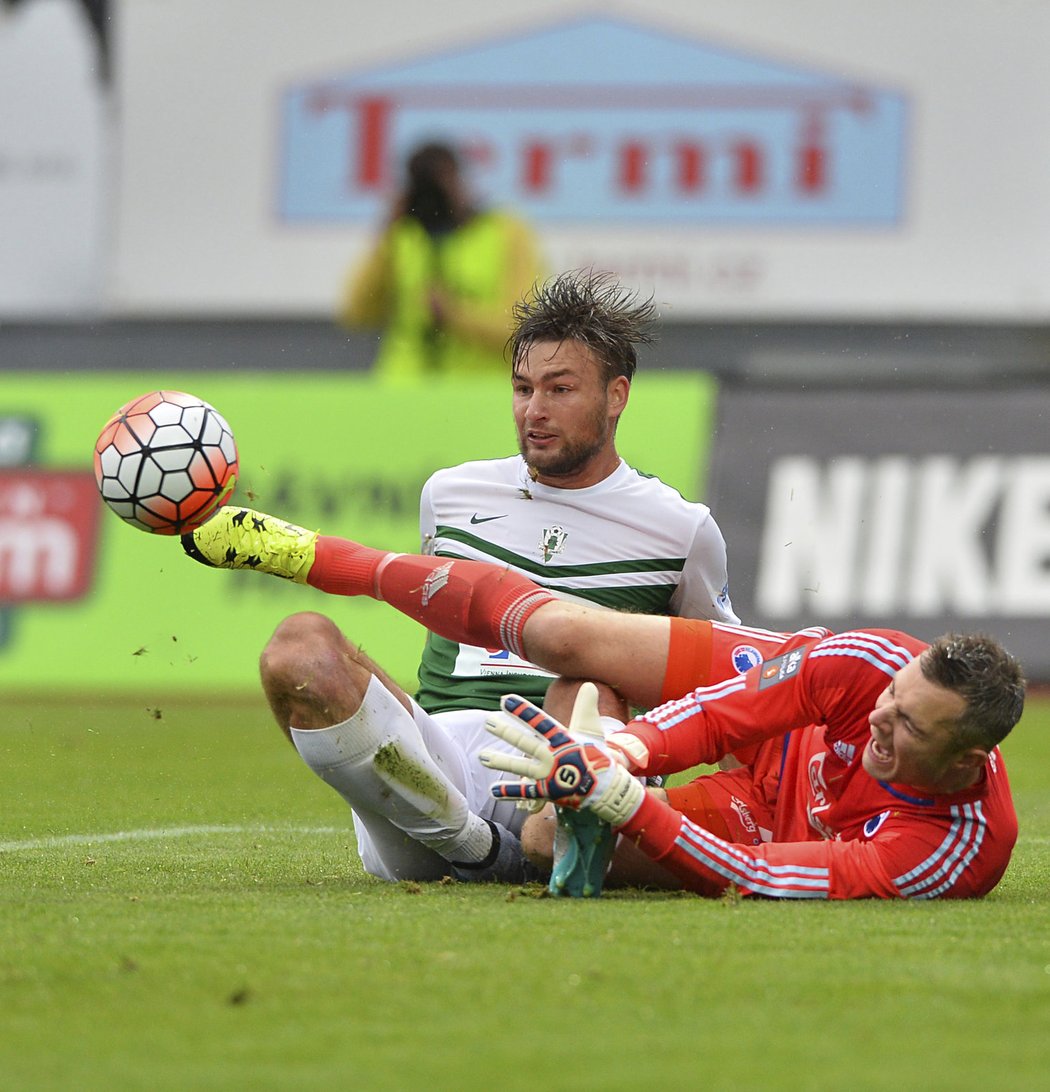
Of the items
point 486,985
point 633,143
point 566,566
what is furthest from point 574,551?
point 633,143

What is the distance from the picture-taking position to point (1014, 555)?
10695 mm

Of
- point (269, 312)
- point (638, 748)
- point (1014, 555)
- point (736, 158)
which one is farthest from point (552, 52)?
point (638, 748)

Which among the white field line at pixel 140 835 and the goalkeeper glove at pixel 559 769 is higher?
the goalkeeper glove at pixel 559 769

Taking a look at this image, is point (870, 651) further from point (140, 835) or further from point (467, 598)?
point (140, 835)

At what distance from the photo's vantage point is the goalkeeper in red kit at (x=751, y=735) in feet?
14.1

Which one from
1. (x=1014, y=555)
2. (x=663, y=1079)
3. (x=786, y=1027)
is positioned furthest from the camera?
(x=1014, y=555)

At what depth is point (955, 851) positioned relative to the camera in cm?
450

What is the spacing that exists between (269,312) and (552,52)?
3.39 m

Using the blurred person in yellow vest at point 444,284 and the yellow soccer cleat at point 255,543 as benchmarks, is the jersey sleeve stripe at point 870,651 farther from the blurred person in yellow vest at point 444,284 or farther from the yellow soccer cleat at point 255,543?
the blurred person in yellow vest at point 444,284

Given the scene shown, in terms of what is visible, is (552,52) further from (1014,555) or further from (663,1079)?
(663,1079)

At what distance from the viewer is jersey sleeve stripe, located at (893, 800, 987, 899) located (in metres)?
4.48

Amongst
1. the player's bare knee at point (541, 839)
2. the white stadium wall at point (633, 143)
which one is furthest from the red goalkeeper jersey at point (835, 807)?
the white stadium wall at point (633, 143)

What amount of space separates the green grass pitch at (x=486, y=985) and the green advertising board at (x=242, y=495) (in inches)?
231

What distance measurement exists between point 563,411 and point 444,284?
7.45 m
